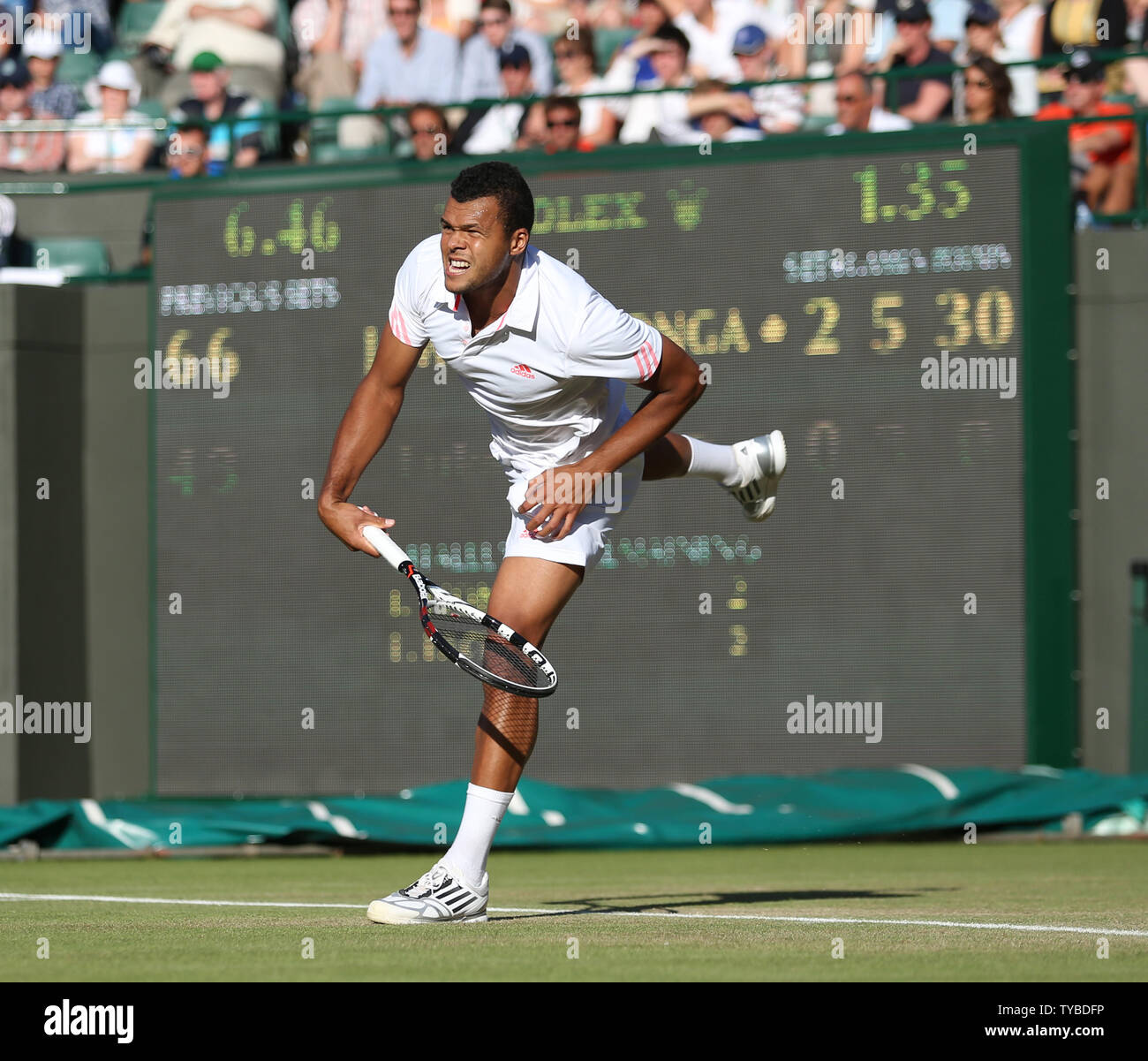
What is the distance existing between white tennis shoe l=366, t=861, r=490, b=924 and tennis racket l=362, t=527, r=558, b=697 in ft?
2.02

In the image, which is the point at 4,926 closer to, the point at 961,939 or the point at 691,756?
the point at 961,939

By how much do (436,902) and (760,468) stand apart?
8.22ft

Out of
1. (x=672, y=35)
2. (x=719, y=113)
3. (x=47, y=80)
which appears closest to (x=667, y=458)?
(x=719, y=113)

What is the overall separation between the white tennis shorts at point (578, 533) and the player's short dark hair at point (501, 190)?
34.8 inches

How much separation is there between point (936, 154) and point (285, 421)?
13.2ft

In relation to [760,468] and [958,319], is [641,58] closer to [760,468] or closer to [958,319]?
[958,319]

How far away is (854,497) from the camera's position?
1084cm

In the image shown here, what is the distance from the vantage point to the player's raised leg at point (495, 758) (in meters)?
6.16

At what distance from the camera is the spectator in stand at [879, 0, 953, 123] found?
481 inches

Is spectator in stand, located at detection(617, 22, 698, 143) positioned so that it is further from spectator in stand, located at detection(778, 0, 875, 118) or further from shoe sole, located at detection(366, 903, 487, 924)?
shoe sole, located at detection(366, 903, 487, 924)

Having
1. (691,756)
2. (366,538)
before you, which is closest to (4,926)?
(366,538)

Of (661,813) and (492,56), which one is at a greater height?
(492,56)

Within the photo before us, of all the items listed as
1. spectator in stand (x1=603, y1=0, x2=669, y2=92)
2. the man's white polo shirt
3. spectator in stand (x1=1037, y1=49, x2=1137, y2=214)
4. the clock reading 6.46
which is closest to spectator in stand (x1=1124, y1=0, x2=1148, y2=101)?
spectator in stand (x1=1037, y1=49, x2=1137, y2=214)

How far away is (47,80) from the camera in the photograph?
15.2m
